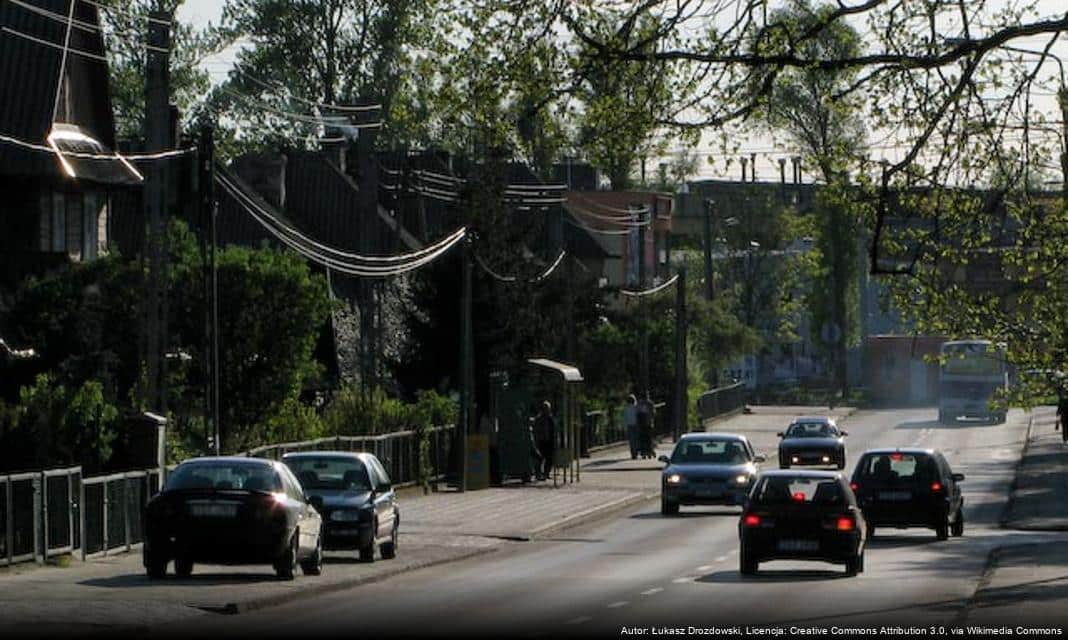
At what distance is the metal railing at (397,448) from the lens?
1716 inches

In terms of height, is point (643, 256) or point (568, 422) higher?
point (643, 256)

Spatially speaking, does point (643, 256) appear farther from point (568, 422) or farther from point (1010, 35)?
point (1010, 35)

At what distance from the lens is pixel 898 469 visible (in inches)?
1553

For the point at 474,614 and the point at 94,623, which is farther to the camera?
the point at 474,614

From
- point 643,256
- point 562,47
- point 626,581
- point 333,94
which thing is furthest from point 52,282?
point 643,256

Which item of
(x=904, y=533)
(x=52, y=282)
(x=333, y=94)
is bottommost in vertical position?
(x=904, y=533)

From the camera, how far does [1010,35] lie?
22.8m

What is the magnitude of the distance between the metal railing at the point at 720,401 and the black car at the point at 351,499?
188ft

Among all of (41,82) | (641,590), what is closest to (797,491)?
(641,590)

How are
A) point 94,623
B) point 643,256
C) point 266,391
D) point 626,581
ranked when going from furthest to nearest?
point 643,256 → point 266,391 → point 626,581 → point 94,623

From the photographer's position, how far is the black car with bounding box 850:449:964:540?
38688 millimetres

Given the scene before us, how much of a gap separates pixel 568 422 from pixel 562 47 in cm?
3636

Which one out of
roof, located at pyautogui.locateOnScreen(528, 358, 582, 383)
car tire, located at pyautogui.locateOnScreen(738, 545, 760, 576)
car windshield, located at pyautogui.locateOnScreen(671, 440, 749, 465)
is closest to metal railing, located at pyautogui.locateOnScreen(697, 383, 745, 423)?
roof, located at pyautogui.locateOnScreen(528, 358, 582, 383)

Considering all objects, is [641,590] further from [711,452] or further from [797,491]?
[711,452]
